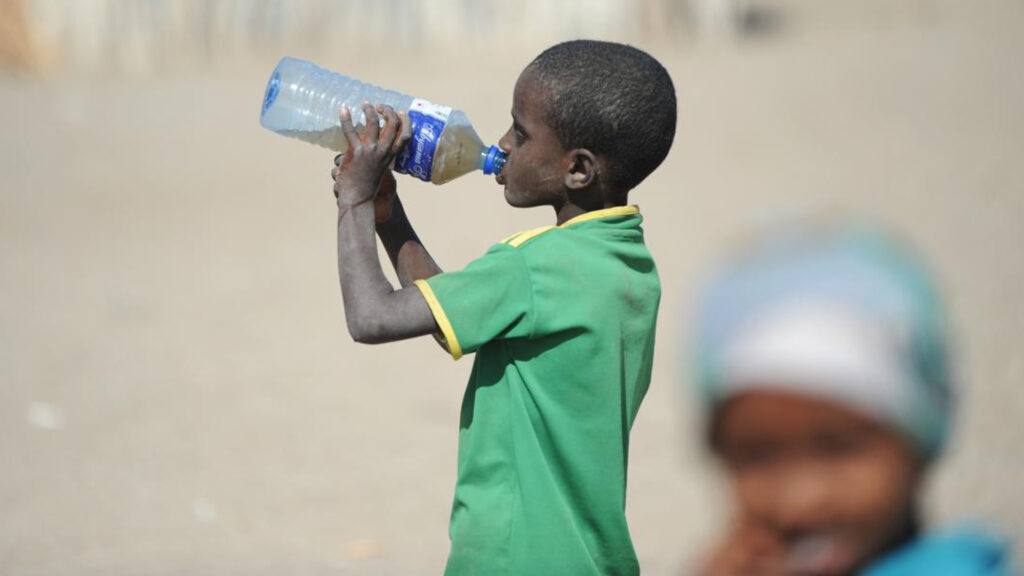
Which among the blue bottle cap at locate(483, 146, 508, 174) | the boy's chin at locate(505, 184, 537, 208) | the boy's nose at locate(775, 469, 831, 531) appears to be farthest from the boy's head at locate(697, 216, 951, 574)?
the blue bottle cap at locate(483, 146, 508, 174)

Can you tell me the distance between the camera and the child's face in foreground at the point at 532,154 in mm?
2387

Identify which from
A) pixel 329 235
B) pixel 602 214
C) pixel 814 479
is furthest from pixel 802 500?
pixel 329 235

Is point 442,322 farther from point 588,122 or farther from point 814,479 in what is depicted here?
point 814,479

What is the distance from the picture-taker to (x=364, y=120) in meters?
2.56

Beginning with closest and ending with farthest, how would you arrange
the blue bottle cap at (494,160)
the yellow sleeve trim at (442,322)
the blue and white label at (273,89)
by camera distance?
the yellow sleeve trim at (442,322) → the blue bottle cap at (494,160) → the blue and white label at (273,89)

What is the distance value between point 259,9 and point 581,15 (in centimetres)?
347

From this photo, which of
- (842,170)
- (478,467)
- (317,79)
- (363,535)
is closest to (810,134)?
(842,170)

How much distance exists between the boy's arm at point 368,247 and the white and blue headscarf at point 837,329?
106 cm

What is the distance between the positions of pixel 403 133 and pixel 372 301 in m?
0.39

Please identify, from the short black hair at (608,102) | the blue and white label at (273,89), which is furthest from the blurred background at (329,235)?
the blue and white label at (273,89)

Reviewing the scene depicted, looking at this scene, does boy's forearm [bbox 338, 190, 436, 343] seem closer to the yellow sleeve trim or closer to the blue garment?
the yellow sleeve trim

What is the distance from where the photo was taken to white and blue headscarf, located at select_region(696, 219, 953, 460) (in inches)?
44.9

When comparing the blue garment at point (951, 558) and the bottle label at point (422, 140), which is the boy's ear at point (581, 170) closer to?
the bottle label at point (422, 140)

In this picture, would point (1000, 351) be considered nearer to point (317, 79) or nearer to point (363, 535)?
point (363, 535)
